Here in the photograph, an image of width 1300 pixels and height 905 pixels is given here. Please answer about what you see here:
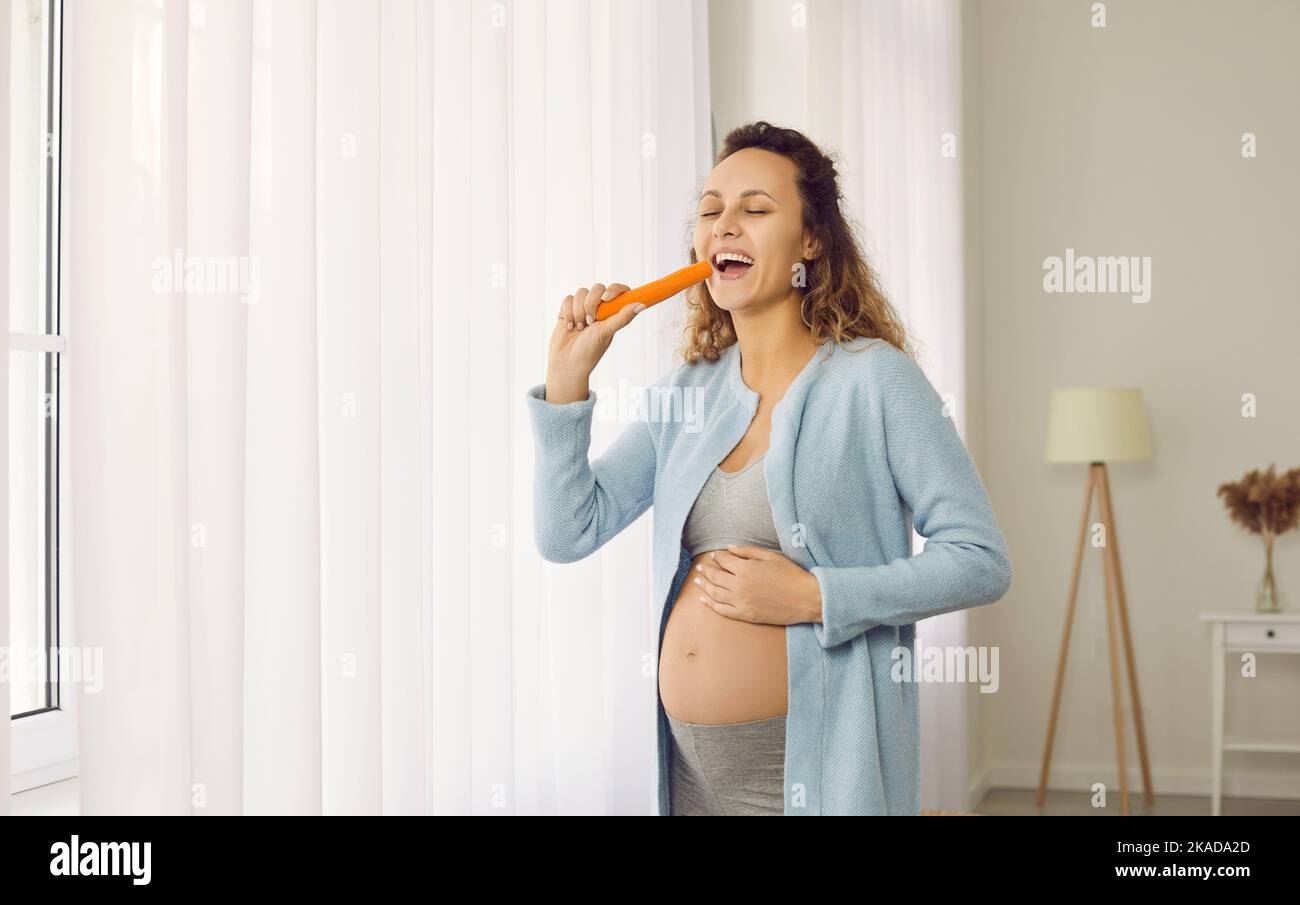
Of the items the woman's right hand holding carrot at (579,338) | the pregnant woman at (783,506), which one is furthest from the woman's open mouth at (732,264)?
the woman's right hand holding carrot at (579,338)

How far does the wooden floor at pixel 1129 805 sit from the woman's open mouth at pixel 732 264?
3187 mm

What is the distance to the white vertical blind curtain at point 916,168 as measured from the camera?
9.87ft

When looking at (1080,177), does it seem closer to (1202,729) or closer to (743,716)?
(1202,729)

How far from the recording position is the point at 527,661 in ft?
6.09

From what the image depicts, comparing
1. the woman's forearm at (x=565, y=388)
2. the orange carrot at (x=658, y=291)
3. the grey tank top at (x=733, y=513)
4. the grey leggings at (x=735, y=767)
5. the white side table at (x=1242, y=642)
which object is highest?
the orange carrot at (x=658, y=291)

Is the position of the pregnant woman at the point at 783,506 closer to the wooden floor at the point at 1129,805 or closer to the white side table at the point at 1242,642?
the wooden floor at the point at 1129,805

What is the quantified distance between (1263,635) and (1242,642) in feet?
0.23

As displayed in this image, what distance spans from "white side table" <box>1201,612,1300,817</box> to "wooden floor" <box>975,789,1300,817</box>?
0.33 ft

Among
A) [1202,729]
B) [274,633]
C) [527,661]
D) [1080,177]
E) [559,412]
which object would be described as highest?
[1080,177]

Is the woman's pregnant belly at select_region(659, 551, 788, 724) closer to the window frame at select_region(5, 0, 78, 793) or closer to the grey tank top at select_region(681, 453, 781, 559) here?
the grey tank top at select_region(681, 453, 781, 559)

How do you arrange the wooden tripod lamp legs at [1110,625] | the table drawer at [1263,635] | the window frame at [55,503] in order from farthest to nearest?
the wooden tripod lamp legs at [1110,625] < the table drawer at [1263,635] < the window frame at [55,503]

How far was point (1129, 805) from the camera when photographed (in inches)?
162
